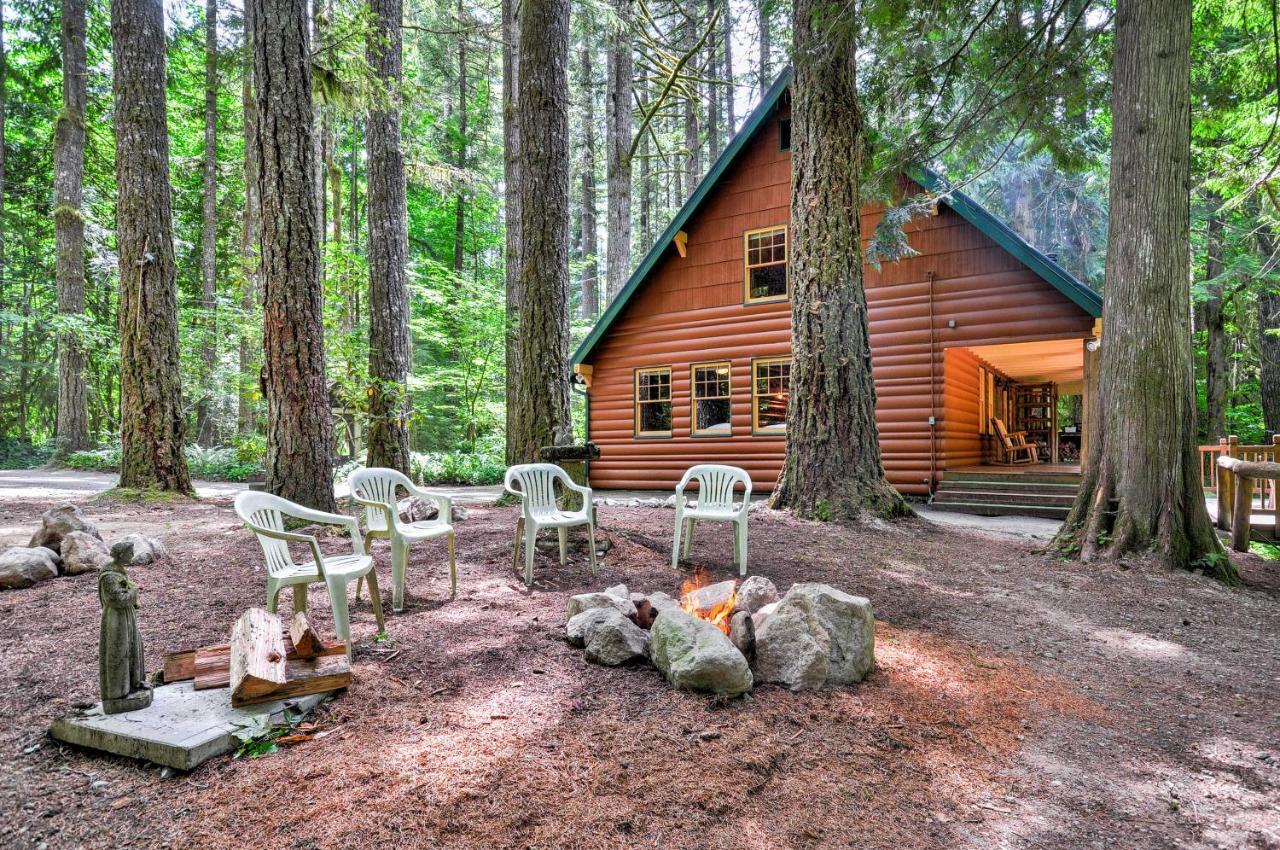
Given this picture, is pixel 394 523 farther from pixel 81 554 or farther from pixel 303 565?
pixel 81 554

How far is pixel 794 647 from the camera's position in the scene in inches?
113

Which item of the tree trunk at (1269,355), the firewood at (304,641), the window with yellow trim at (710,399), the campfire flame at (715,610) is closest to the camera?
the firewood at (304,641)

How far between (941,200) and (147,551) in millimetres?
11140

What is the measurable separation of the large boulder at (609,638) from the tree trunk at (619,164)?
1257 cm

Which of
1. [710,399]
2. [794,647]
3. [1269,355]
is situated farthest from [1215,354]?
[794,647]

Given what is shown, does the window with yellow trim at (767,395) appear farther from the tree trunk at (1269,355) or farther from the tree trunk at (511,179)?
the tree trunk at (1269,355)

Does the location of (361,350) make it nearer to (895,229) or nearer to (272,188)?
(272,188)

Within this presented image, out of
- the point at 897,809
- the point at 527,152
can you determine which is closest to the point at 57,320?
the point at 527,152

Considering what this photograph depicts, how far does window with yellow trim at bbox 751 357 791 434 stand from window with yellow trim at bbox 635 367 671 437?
74.5 inches

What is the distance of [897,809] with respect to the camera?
6.34ft

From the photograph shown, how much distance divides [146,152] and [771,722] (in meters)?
9.81

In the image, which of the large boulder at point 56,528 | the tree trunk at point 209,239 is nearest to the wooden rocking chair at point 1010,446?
the large boulder at point 56,528

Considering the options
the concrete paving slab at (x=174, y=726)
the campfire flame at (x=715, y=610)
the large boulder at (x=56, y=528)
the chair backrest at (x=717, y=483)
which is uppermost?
the chair backrest at (x=717, y=483)

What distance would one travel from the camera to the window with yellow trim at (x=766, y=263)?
11.6 metres
